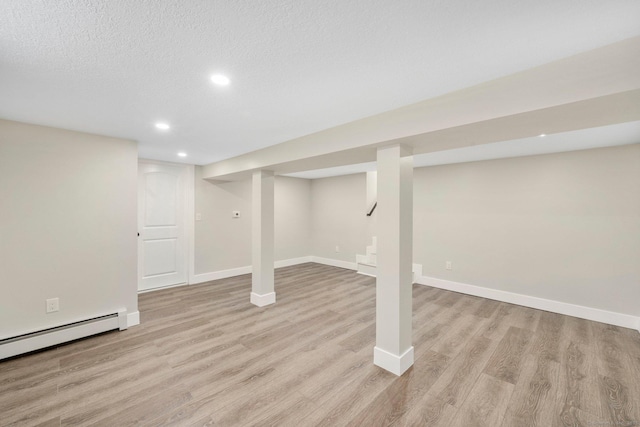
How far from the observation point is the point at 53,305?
257cm

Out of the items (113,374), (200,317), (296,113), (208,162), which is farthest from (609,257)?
(208,162)

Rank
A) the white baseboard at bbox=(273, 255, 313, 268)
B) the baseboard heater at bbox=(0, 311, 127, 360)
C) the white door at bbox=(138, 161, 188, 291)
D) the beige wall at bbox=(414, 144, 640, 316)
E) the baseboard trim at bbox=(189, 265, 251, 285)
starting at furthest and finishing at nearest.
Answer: the white baseboard at bbox=(273, 255, 313, 268), the baseboard trim at bbox=(189, 265, 251, 285), the white door at bbox=(138, 161, 188, 291), the beige wall at bbox=(414, 144, 640, 316), the baseboard heater at bbox=(0, 311, 127, 360)

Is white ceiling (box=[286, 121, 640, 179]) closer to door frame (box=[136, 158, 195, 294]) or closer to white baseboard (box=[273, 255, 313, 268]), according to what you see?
white baseboard (box=[273, 255, 313, 268])

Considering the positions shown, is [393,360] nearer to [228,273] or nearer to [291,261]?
[228,273]

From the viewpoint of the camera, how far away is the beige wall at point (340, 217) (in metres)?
5.65

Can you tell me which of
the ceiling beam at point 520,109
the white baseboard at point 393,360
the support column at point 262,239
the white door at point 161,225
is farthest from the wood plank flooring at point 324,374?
the ceiling beam at point 520,109

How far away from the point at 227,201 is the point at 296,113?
3.44 m

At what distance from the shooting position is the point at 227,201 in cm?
511

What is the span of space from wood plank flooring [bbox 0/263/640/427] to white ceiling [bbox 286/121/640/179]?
2.12 metres

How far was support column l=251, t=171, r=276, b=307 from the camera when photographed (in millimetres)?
3627

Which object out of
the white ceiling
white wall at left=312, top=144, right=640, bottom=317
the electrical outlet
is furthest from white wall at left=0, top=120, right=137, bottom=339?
white wall at left=312, top=144, right=640, bottom=317

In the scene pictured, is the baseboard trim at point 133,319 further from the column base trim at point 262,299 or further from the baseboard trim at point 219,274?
the baseboard trim at point 219,274

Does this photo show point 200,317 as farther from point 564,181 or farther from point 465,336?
point 564,181

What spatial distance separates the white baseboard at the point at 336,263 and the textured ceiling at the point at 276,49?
165 inches
